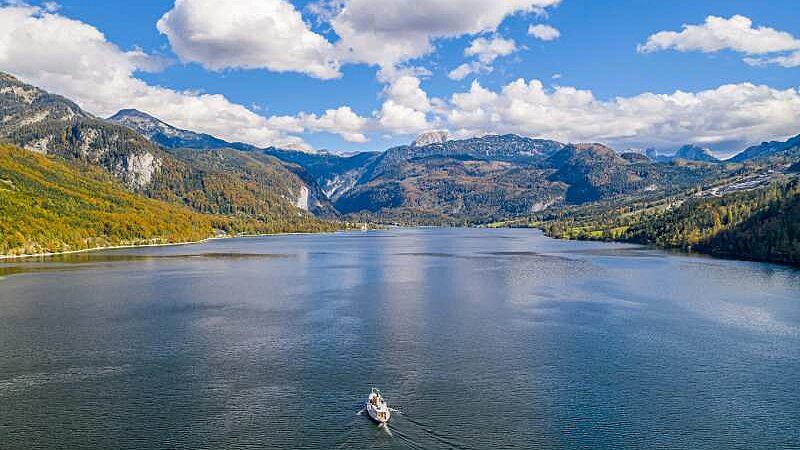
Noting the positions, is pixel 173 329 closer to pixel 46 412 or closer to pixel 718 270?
pixel 46 412

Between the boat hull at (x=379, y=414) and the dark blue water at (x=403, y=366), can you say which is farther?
the boat hull at (x=379, y=414)

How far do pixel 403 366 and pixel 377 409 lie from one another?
16092 millimetres

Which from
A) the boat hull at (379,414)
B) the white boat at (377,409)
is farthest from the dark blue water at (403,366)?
the white boat at (377,409)

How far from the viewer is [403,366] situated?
63.5 metres

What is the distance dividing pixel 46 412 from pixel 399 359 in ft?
112

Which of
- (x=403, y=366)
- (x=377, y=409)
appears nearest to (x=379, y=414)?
(x=377, y=409)

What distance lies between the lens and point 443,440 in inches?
1737

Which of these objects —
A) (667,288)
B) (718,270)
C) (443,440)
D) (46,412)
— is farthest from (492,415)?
(718,270)

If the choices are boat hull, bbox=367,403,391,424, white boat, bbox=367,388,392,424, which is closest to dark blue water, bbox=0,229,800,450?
boat hull, bbox=367,403,391,424

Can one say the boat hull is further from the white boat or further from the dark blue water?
the dark blue water

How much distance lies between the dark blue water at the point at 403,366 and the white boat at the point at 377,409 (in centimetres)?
106

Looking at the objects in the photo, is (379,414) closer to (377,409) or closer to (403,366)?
(377,409)

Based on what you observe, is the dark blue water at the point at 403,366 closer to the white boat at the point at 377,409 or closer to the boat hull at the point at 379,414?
the boat hull at the point at 379,414

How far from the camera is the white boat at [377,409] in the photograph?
154 ft
